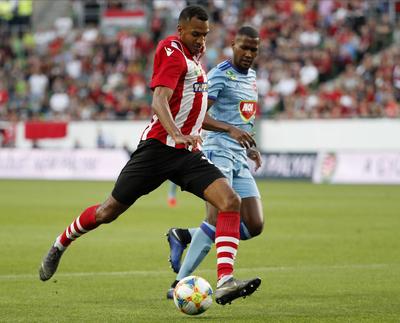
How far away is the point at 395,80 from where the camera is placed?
104 ft

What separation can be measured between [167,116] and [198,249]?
1472 millimetres

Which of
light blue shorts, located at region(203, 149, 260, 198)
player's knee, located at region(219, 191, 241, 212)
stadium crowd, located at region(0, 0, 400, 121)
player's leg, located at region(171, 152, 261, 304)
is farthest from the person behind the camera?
stadium crowd, located at region(0, 0, 400, 121)

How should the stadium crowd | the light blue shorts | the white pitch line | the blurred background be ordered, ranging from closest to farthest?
the light blue shorts, the white pitch line, the blurred background, the stadium crowd

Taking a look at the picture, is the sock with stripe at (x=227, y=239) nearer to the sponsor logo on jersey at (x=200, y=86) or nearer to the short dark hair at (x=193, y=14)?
the sponsor logo on jersey at (x=200, y=86)

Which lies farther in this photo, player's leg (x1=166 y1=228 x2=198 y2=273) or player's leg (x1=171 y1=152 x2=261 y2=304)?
player's leg (x1=166 y1=228 x2=198 y2=273)

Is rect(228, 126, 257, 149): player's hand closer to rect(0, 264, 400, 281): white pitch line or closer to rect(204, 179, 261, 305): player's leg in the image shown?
rect(204, 179, 261, 305): player's leg

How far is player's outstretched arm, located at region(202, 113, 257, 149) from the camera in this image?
9.04 m

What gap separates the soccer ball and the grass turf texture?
12 cm

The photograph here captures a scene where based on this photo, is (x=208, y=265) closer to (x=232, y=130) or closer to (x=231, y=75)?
(x=231, y=75)

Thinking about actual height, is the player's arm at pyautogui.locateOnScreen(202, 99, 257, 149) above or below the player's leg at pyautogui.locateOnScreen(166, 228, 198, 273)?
above

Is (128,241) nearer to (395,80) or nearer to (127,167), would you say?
(127,167)

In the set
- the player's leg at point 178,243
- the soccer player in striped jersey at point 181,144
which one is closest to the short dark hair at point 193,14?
the soccer player in striped jersey at point 181,144

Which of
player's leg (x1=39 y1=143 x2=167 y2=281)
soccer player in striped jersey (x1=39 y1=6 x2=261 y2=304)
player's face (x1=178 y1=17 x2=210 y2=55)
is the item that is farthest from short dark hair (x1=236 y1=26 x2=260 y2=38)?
player's leg (x1=39 y1=143 x2=167 y2=281)

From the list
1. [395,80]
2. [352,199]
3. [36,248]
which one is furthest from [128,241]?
[395,80]
